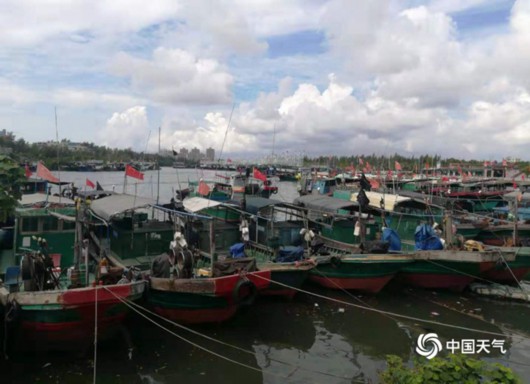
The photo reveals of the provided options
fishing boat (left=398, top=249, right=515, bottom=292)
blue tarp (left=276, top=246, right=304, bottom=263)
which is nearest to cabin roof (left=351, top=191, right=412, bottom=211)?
fishing boat (left=398, top=249, right=515, bottom=292)

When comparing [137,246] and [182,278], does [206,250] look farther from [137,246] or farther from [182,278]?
[182,278]

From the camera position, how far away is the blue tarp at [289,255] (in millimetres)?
13078

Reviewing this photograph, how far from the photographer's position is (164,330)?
10.9m

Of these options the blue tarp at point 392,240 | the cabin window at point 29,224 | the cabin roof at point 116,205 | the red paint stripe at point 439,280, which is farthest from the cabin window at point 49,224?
the red paint stripe at point 439,280

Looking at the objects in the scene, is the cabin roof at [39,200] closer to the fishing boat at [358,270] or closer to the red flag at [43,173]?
the red flag at [43,173]

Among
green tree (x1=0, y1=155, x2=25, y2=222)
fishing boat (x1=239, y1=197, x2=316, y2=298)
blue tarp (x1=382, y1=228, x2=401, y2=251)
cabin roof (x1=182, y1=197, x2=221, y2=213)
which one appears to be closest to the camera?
green tree (x1=0, y1=155, x2=25, y2=222)

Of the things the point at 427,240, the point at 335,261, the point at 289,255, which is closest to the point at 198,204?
the point at 289,255

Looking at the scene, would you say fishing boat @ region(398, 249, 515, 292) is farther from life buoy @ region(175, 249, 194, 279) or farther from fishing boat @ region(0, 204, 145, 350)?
fishing boat @ region(0, 204, 145, 350)

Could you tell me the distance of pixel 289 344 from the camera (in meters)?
10.6

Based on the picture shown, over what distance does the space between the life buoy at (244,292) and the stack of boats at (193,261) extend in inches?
1.1

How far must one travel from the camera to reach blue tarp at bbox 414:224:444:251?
1473cm

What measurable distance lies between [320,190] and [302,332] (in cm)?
2801

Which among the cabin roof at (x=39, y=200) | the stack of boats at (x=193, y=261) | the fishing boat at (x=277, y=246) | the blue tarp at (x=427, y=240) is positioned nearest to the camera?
the stack of boats at (x=193, y=261)

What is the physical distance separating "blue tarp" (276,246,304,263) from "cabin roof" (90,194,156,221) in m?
4.15
